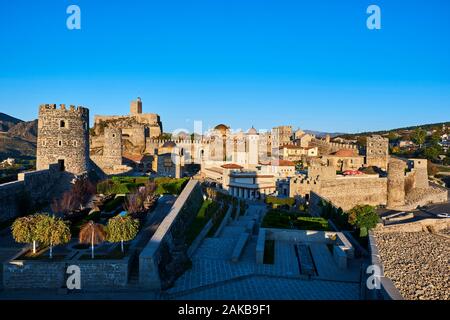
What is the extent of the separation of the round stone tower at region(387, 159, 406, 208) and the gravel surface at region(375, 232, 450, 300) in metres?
10.9

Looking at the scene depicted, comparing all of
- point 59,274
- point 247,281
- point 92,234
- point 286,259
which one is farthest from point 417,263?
point 59,274

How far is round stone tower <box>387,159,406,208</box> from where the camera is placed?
97.4 feet

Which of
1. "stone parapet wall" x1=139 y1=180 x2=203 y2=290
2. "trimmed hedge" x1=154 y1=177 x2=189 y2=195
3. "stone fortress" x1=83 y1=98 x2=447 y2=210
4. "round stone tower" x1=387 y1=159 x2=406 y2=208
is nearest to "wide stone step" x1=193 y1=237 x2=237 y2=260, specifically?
"stone parapet wall" x1=139 y1=180 x2=203 y2=290

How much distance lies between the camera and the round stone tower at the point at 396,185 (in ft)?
97.4

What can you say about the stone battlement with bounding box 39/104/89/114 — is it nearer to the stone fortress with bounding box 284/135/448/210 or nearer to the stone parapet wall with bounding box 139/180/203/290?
the stone parapet wall with bounding box 139/180/203/290

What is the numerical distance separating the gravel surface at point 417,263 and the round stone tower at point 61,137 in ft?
41.4

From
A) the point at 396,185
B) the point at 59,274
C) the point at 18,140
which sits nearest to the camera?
the point at 59,274

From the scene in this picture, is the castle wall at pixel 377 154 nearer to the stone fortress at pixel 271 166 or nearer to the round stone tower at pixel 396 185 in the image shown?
the stone fortress at pixel 271 166

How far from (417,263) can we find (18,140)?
69.5 meters

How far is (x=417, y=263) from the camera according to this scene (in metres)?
13.0

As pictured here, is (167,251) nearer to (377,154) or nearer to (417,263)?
(417,263)
